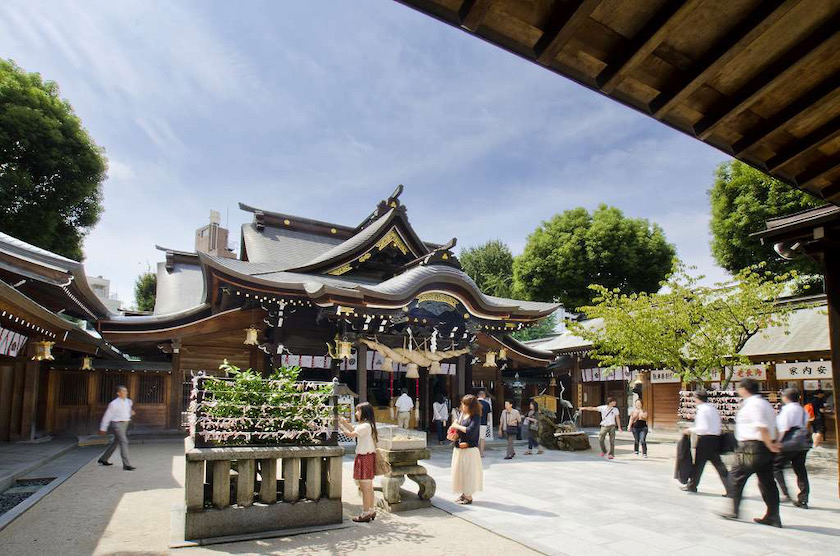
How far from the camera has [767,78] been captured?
10.1ft

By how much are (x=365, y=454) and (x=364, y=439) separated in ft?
0.62

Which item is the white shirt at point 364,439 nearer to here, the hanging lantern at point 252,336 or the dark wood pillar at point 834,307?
the dark wood pillar at point 834,307

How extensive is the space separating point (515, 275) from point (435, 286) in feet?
88.0

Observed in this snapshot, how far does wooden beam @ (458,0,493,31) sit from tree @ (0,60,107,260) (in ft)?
66.2

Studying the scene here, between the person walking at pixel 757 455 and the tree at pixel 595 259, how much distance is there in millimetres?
30908

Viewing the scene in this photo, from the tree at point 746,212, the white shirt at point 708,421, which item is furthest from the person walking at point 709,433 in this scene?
the tree at point 746,212

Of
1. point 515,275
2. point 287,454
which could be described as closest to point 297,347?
point 287,454

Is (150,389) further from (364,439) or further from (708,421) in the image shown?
(708,421)

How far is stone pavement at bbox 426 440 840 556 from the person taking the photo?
5848 millimetres

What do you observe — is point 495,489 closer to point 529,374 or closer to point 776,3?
point 776,3

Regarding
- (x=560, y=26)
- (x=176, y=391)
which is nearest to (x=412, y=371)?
(x=176, y=391)

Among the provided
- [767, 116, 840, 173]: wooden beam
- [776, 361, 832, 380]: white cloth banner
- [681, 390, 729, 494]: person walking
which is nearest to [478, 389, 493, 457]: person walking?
[681, 390, 729, 494]: person walking

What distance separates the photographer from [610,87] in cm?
316

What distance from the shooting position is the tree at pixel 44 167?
18.0 meters
